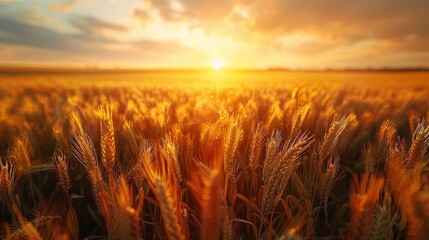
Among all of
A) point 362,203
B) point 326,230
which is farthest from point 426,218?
point 326,230

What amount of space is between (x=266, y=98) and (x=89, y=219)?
193 centimetres

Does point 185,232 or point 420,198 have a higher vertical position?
point 420,198

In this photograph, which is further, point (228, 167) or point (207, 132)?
point (207, 132)

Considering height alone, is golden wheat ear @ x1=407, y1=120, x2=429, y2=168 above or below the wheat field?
above

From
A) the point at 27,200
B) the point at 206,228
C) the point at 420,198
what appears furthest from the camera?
the point at 27,200

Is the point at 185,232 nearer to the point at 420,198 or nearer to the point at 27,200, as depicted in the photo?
the point at 420,198

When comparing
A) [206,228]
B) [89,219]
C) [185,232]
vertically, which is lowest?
[89,219]

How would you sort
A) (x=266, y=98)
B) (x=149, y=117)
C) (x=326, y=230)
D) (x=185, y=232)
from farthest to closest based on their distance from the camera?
(x=266, y=98)
(x=149, y=117)
(x=326, y=230)
(x=185, y=232)

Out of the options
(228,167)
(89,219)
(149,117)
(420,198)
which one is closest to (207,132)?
(228,167)

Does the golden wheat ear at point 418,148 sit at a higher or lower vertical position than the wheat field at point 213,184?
higher

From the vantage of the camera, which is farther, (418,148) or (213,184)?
(418,148)

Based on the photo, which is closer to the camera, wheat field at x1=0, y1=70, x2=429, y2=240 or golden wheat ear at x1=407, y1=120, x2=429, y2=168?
wheat field at x1=0, y1=70, x2=429, y2=240

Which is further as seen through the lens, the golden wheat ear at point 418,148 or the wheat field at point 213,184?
the golden wheat ear at point 418,148

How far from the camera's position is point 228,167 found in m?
0.93
